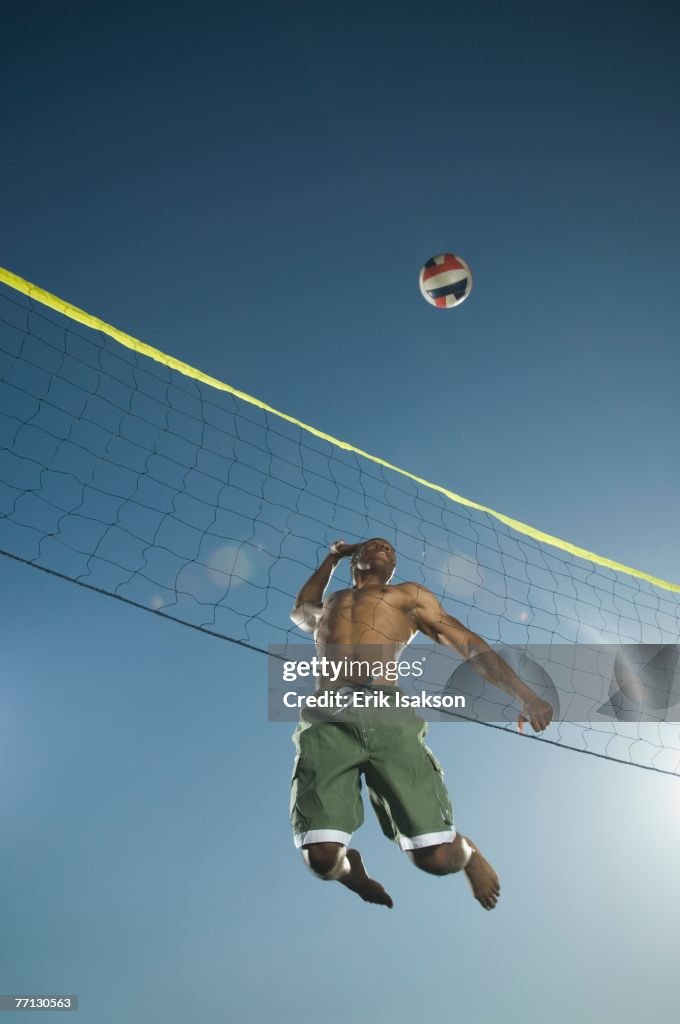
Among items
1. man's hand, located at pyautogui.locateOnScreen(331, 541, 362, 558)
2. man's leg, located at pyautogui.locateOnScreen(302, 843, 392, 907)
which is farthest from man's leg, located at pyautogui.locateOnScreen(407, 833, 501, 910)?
man's hand, located at pyautogui.locateOnScreen(331, 541, 362, 558)

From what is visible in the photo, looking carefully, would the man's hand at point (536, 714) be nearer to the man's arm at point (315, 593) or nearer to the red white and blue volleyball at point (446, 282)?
the man's arm at point (315, 593)

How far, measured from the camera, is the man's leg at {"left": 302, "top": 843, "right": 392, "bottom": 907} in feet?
10.7

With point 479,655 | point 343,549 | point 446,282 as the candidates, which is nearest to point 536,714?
point 479,655

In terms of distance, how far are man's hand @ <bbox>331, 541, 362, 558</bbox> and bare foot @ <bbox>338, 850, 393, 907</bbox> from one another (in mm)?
1816

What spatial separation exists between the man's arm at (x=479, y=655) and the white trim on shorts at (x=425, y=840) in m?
0.68

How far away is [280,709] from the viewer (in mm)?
4098

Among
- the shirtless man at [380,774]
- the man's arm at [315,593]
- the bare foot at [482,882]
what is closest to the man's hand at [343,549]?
the man's arm at [315,593]

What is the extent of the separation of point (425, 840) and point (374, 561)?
1.72m

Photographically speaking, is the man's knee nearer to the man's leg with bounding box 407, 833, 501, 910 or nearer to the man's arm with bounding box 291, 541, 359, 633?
the man's leg with bounding box 407, 833, 501, 910

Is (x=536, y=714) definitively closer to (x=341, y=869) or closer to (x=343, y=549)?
(x=341, y=869)

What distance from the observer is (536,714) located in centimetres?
362

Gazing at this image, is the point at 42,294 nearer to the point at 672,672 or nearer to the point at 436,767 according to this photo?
the point at 436,767

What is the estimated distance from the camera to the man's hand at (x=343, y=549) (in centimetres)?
457

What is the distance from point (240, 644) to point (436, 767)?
1454 millimetres
